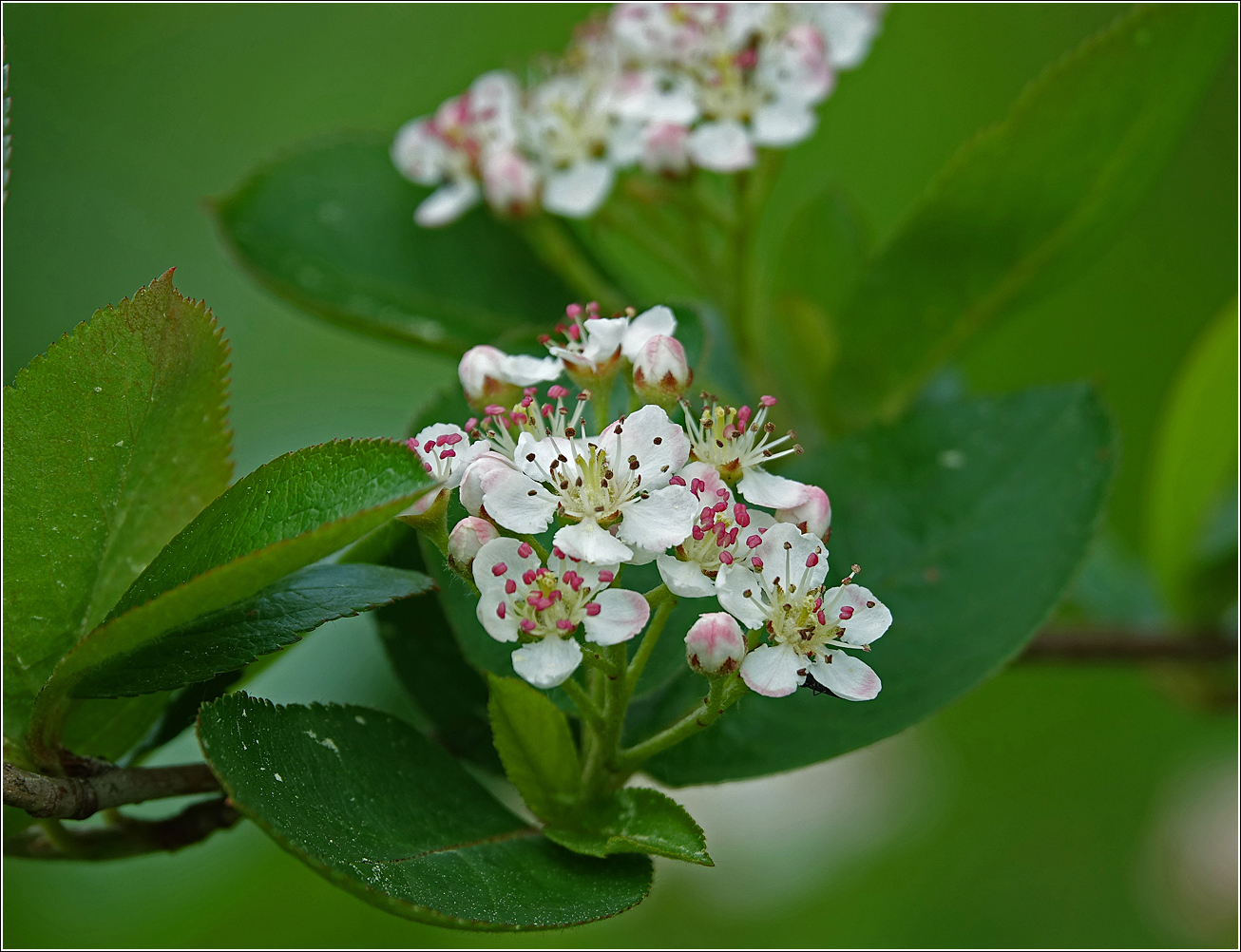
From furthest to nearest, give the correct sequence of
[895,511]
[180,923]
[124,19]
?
[124,19], [180,923], [895,511]

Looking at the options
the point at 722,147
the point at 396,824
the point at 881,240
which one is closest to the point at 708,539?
the point at 396,824

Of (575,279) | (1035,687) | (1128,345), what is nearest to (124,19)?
(575,279)

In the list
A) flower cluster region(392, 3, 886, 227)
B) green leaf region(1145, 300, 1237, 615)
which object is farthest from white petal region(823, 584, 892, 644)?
green leaf region(1145, 300, 1237, 615)

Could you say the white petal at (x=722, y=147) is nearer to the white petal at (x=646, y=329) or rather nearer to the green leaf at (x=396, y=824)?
the white petal at (x=646, y=329)

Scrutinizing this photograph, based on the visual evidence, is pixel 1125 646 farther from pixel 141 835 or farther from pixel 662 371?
pixel 141 835

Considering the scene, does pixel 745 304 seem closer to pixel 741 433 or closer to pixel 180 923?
pixel 741 433

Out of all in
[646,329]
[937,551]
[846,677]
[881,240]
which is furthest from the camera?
[881,240]

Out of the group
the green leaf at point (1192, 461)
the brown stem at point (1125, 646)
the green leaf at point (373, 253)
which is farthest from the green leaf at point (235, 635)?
the green leaf at point (1192, 461)
